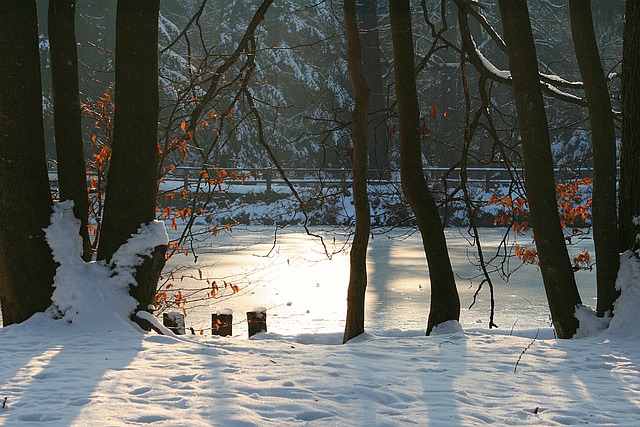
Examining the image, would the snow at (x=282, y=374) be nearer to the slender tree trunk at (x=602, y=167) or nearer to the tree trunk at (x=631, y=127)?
the slender tree trunk at (x=602, y=167)

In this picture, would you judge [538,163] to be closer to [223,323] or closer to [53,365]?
Answer: [223,323]

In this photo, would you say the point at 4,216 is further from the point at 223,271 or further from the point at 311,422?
the point at 223,271

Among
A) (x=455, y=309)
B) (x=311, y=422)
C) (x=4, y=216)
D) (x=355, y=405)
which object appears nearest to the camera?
(x=311, y=422)

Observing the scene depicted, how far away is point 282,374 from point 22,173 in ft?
9.32

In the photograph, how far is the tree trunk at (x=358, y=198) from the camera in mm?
7105

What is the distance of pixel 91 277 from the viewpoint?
245 inches

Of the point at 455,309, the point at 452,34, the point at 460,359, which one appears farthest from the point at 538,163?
the point at 452,34

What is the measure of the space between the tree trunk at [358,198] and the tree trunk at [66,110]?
Answer: 2.38 metres

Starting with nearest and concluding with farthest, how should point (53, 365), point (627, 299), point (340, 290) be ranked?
point (53, 365)
point (627, 299)
point (340, 290)

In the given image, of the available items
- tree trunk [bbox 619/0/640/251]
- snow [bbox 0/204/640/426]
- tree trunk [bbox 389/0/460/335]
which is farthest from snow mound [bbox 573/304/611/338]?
tree trunk [bbox 389/0/460/335]

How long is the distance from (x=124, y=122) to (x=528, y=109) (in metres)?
3.31

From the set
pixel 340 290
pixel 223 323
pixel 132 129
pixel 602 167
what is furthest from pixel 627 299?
pixel 340 290

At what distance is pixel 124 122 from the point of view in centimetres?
620

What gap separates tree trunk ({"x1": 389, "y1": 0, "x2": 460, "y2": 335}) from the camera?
7152mm
